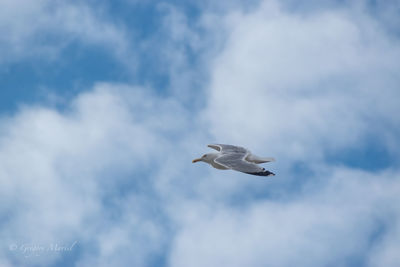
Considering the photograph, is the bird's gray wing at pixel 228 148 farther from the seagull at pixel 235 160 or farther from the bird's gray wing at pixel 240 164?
the bird's gray wing at pixel 240 164

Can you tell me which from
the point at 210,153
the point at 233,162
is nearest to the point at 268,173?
the point at 233,162

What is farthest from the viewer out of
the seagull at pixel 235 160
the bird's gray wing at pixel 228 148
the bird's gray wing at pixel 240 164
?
the bird's gray wing at pixel 228 148

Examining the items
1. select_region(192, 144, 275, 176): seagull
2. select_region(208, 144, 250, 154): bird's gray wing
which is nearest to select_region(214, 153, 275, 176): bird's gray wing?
select_region(192, 144, 275, 176): seagull

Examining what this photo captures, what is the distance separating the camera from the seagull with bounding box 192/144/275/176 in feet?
81.1

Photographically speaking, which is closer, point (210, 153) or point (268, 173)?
point (268, 173)

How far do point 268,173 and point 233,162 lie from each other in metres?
2.72

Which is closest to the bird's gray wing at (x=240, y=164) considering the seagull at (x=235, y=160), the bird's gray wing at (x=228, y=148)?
the seagull at (x=235, y=160)

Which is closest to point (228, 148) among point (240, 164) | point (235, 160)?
point (235, 160)

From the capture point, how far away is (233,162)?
26422 mm

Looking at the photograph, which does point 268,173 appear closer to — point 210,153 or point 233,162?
point 233,162

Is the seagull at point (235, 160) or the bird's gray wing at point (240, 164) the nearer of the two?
the bird's gray wing at point (240, 164)

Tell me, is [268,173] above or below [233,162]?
below

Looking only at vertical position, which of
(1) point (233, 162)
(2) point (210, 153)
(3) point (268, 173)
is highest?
(2) point (210, 153)

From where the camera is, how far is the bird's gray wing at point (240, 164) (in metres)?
24.4
